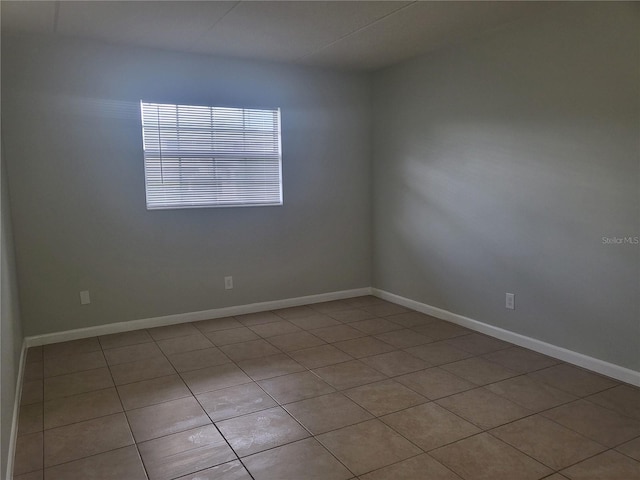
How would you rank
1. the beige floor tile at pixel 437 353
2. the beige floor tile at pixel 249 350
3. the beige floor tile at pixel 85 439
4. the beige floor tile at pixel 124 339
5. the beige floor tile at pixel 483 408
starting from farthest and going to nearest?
the beige floor tile at pixel 124 339 < the beige floor tile at pixel 249 350 < the beige floor tile at pixel 437 353 < the beige floor tile at pixel 483 408 < the beige floor tile at pixel 85 439

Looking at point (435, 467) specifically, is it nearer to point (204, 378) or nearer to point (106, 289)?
point (204, 378)

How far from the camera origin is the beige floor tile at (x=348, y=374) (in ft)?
9.43

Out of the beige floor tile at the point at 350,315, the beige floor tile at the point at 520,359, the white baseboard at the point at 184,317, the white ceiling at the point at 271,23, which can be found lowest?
the beige floor tile at the point at 520,359

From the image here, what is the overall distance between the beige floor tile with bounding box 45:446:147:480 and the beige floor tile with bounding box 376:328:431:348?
6.59 ft

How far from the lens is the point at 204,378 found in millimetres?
2979

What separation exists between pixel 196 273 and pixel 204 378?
1.37m

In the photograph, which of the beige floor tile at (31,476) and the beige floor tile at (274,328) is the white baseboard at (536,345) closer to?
the beige floor tile at (274,328)

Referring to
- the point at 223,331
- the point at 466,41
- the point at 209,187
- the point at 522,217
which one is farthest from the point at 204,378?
the point at 466,41

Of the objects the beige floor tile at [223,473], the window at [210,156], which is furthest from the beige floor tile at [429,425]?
the window at [210,156]

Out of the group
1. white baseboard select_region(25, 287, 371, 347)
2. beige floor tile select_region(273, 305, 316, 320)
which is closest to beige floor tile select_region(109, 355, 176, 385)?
white baseboard select_region(25, 287, 371, 347)

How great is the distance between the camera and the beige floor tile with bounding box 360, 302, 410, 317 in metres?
4.37

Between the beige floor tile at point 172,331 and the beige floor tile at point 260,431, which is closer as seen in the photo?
the beige floor tile at point 260,431

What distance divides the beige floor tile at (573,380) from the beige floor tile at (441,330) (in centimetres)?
81

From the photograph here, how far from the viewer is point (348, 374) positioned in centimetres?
301
